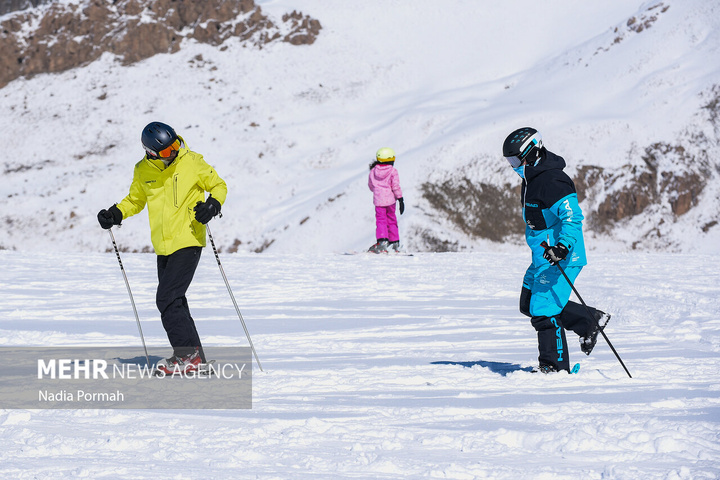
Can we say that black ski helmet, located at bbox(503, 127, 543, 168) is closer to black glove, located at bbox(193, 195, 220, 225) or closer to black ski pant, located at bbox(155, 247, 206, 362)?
black glove, located at bbox(193, 195, 220, 225)

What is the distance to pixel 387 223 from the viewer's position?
14.0 m

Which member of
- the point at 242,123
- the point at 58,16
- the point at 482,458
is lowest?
the point at 482,458

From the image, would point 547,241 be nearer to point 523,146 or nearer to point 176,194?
point 523,146

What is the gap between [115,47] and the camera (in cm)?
3800

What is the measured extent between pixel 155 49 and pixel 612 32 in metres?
23.3

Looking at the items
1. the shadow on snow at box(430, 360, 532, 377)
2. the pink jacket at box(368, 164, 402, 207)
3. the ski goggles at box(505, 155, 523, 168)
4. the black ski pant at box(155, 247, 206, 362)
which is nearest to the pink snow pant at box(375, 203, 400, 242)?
the pink jacket at box(368, 164, 402, 207)

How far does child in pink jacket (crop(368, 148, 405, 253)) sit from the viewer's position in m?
13.5

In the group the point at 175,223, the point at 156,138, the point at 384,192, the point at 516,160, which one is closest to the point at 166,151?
the point at 156,138

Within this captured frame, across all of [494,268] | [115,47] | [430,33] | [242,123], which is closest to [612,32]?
[430,33]

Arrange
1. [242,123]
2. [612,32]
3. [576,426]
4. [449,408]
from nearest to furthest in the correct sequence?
[576,426] < [449,408] < [612,32] < [242,123]

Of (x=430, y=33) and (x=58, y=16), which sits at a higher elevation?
(x=58, y=16)

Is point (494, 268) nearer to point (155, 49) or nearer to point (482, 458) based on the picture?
point (482, 458)

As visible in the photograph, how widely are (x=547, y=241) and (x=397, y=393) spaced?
148 cm

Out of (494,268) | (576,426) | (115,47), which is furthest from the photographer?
(115,47)
